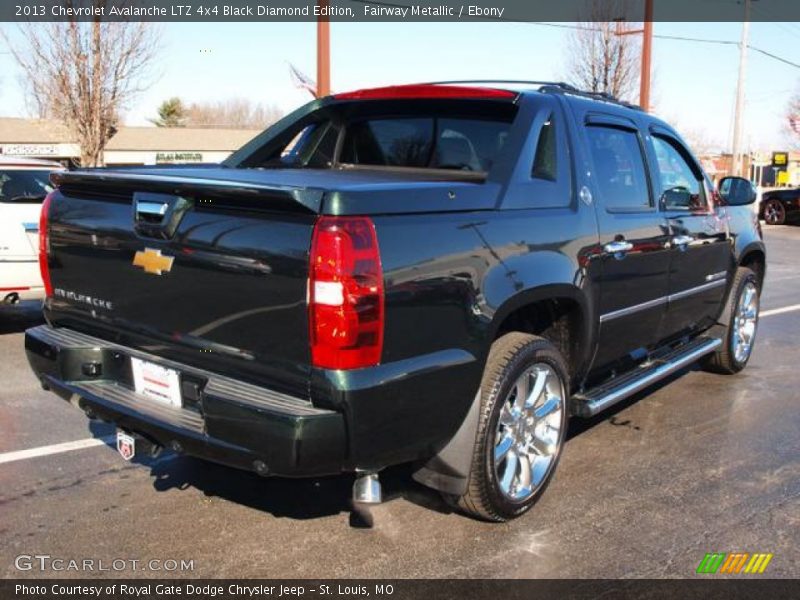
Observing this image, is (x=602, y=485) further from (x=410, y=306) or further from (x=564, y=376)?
(x=410, y=306)

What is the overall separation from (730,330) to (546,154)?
2.99m

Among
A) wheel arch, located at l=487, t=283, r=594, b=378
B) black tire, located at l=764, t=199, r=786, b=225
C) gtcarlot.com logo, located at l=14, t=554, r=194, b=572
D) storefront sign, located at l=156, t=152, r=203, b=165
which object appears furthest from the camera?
storefront sign, located at l=156, t=152, r=203, b=165

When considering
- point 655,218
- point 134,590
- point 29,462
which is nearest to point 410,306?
point 134,590

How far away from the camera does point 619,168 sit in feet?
14.4

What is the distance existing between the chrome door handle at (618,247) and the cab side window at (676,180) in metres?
0.69

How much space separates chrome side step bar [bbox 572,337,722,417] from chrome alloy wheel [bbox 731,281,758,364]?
2.04ft

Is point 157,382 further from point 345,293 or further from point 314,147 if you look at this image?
point 314,147

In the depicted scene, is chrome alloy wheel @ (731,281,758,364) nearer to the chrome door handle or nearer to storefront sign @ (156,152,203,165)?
the chrome door handle

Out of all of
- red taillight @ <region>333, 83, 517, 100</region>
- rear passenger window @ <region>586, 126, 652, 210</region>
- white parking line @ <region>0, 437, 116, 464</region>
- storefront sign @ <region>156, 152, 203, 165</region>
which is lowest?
white parking line @ <region>0, 437, 116, 464</region>

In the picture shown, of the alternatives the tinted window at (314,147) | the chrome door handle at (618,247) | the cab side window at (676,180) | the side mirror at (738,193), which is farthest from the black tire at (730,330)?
the tinted window at (314,147)

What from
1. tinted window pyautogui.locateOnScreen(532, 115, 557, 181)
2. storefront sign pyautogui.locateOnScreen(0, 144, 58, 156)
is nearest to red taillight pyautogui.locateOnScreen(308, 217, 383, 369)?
tinted window pyautogui.locateOnScreen(532, 115, 557, 181)

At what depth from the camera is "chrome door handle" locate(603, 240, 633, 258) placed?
3992 millimetres

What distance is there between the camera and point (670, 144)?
5.13 meters

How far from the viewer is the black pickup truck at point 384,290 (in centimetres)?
270
